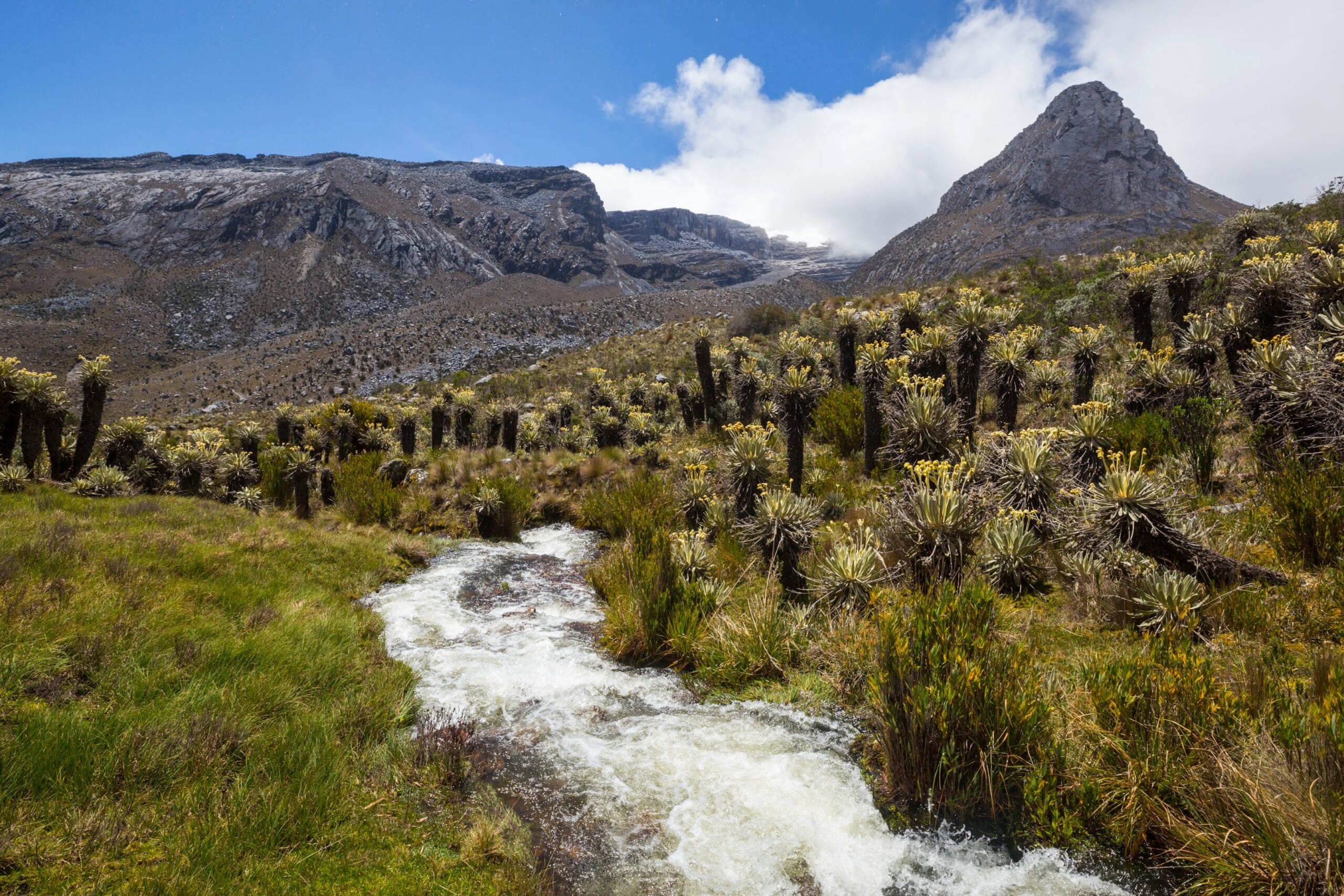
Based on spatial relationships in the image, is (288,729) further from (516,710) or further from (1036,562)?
(1036,562)

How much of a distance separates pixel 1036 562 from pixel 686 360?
24120mm

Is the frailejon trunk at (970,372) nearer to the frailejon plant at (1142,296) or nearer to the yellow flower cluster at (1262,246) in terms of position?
the frailejon plant at (1142,296)

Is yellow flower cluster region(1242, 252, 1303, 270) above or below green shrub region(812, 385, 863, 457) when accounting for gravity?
above

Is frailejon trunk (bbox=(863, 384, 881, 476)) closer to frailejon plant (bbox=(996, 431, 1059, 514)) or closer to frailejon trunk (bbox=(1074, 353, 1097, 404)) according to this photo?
frailejon trunk (bbox=(1074, 353, 1097, 404))

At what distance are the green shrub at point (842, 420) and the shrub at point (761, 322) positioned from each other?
19.7 m

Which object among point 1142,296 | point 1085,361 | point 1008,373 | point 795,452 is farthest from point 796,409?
point 1142,296

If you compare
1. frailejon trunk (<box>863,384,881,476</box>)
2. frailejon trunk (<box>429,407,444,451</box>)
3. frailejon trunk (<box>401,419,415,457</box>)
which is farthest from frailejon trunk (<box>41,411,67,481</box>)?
frailejon trunk (<box>863,384,881,476</box>)

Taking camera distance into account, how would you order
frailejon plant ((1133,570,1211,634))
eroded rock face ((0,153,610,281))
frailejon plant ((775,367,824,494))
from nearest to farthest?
frailejon plant ((1133,570,1211,634))
frailejon plant ((775,367,824,494))
eroded rock face ((0,153,610,281))

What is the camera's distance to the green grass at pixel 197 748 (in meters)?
2.89

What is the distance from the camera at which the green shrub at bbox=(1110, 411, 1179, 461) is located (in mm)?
8469

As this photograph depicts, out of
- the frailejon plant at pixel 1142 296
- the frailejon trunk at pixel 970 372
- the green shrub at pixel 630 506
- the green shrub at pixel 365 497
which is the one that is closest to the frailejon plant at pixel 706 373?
the green shrub at pixel 630 506

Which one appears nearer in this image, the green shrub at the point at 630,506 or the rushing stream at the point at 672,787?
the rushing stream at the point at 672,787

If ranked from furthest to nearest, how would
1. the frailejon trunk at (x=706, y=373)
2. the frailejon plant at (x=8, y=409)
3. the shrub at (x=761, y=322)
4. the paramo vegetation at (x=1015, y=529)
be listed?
the shrub at (x=761, y=322), the frailejon trunk at (x=706, y=373), the frailejon plant at (x=8, y=409), the paramo vegetation at (x=1015, y=529)

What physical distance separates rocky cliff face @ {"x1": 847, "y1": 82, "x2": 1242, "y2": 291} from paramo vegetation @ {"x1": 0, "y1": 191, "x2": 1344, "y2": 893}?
6468cm
